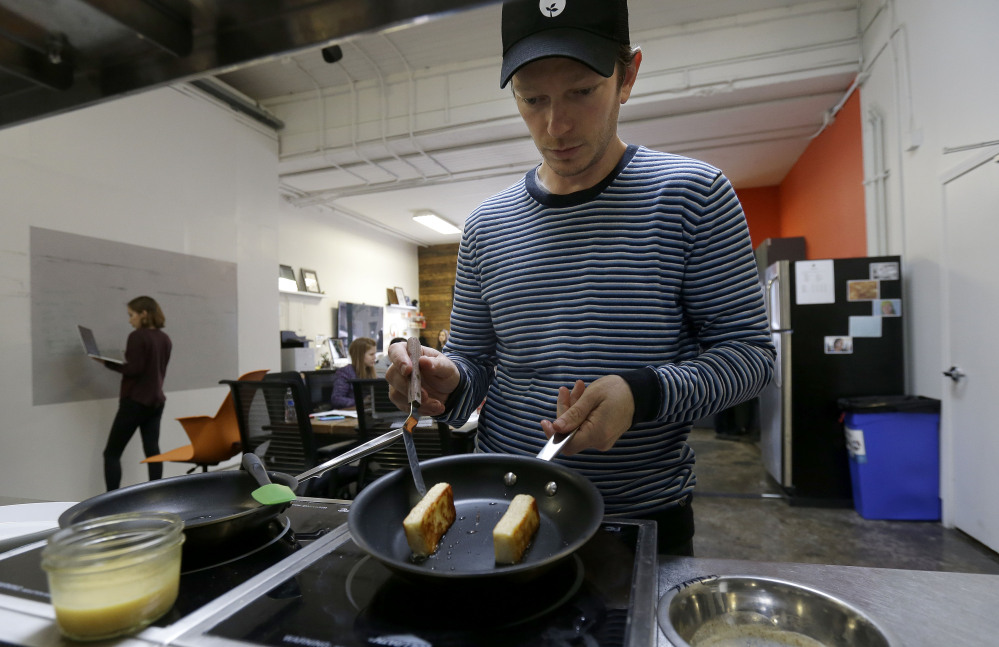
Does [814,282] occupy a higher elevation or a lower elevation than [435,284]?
lower

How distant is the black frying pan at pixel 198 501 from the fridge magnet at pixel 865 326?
4.17 m

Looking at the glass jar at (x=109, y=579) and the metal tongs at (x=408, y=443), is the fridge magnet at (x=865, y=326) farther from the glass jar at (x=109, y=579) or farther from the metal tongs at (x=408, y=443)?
the glass jar at (x=109, y=579)

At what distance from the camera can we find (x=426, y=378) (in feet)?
3.51

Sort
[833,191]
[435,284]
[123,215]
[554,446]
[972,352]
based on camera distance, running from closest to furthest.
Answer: [554,446] → [972,352] → [123,215] → [833,191] → [435,284]

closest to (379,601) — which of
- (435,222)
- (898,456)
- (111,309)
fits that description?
(898,456)

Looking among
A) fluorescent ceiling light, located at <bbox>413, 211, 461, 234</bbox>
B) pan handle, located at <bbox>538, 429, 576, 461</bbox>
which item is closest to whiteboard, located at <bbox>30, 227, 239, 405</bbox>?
fluorescent ceiling light, located at <bbox>413, 211, 461, 234</bbox>

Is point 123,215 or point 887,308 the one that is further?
point 123,215

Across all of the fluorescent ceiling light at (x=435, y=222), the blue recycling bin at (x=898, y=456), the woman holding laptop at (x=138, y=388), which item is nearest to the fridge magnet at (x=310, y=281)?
the fluorescent ceiling light at (x=435, y=222)

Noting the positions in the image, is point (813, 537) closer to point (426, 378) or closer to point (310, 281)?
point (426, 378)

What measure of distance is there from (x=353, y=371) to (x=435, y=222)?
4729 millimetres

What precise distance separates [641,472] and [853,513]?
3742 millimetres

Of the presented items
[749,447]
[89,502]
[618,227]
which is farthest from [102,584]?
[749,447]

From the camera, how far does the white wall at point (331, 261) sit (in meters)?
7.18

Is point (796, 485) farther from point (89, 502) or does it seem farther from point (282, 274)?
point (282, 274)
